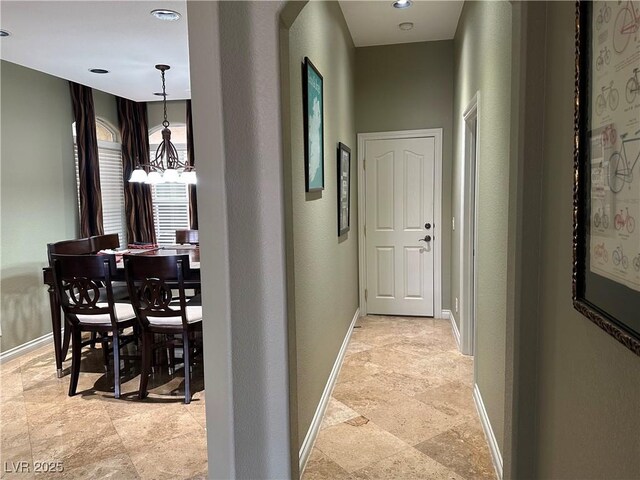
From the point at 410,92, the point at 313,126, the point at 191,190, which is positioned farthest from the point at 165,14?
the point at 191,190

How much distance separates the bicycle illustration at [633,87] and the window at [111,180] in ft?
17.8

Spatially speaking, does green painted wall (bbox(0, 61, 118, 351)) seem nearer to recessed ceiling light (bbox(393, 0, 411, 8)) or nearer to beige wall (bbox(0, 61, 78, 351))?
beige wall (bbox(0, 61, 78, 351))

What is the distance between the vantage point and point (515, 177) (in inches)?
65.1

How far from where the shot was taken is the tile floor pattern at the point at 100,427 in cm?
243

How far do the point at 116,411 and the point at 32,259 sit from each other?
207 centimetres

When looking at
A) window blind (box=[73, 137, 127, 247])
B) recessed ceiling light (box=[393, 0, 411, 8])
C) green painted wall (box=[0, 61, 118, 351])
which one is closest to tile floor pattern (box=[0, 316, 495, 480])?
green painted wall (box=[0, 61, 118, 351])

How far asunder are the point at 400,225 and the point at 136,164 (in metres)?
3.33

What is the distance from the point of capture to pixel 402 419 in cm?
283

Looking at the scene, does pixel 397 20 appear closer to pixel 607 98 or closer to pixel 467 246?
pixel 467 246

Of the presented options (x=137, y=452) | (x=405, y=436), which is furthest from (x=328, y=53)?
(x=137, y=452)

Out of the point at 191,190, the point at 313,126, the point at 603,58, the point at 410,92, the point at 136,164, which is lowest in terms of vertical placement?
the point at 191,190

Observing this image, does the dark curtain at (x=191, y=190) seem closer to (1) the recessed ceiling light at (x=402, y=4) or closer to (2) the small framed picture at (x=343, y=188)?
(2) the small framed picture at (x=343, y=188)

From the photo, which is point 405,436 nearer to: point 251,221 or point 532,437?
point 532,437

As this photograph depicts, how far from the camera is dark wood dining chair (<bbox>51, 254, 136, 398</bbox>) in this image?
10.5 feet
